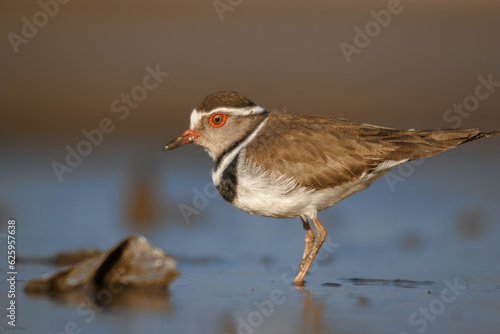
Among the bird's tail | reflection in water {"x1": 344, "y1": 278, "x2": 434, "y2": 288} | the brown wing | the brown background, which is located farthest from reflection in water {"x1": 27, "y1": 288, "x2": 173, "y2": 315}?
the brown background

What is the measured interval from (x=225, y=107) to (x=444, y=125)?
268 inches

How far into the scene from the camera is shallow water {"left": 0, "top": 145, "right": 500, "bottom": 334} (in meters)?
5.73

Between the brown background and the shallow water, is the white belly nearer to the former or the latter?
the shallow water

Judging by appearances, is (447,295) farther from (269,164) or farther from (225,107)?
(225,107)

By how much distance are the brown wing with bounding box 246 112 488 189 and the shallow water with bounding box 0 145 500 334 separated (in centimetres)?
94

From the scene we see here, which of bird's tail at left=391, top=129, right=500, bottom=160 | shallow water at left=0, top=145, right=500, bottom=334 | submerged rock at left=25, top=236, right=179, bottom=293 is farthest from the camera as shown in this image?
bird's tail at left=391, top=129, right=500, bottom=160

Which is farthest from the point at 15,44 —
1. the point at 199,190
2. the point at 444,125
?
the point at 444,125

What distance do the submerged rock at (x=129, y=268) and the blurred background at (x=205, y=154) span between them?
0.67 ft

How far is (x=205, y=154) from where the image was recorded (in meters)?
12.0

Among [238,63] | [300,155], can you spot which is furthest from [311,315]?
[238,63]

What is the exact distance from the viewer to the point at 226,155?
7.60 m

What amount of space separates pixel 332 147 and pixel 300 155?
0.30 metres

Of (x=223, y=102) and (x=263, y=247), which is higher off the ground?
(x=223, y=102)

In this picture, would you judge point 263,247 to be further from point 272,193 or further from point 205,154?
point 205,154
